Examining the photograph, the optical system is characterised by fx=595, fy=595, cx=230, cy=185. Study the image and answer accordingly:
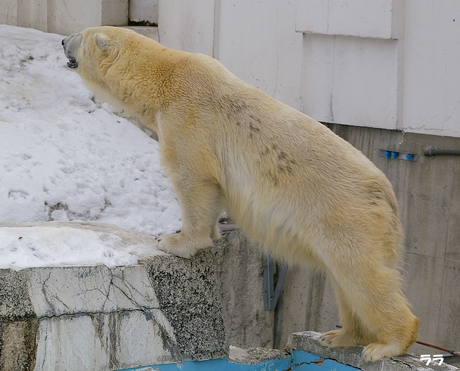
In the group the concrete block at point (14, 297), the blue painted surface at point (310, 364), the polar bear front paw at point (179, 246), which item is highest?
the polar bear front paw at point (179, 246)

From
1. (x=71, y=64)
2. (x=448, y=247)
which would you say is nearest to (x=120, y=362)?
(x=71, y=64)

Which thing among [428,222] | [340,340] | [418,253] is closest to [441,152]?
[428,222]

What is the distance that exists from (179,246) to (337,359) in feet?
3.63

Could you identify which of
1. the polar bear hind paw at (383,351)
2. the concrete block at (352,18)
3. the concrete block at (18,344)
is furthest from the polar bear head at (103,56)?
the concrete block at (352,18)

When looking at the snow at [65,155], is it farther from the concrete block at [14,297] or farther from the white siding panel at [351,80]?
the concrete block at [14,297]

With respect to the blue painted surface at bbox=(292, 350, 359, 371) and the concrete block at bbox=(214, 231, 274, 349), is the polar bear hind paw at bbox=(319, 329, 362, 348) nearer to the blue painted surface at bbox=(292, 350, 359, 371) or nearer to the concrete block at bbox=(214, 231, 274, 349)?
the blue painted surface at bbox=(292, 350, 359, 371)

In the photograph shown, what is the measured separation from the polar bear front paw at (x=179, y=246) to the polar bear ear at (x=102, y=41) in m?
1.24

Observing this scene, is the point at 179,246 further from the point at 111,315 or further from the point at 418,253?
the point at 418,253

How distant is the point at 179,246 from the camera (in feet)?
10.9

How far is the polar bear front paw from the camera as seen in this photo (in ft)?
10.9

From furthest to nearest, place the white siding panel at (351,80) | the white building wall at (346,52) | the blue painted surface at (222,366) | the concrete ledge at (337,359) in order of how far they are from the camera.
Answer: the white siding panel at (351,80) → the white building wall at (346,52) → the blue painted surface at (222,366) → the concrete ledge at (337,359)

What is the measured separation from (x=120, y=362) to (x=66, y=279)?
0.51 meters

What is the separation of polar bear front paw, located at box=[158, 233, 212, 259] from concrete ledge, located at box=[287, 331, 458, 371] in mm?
903

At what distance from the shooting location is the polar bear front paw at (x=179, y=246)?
3312mm
